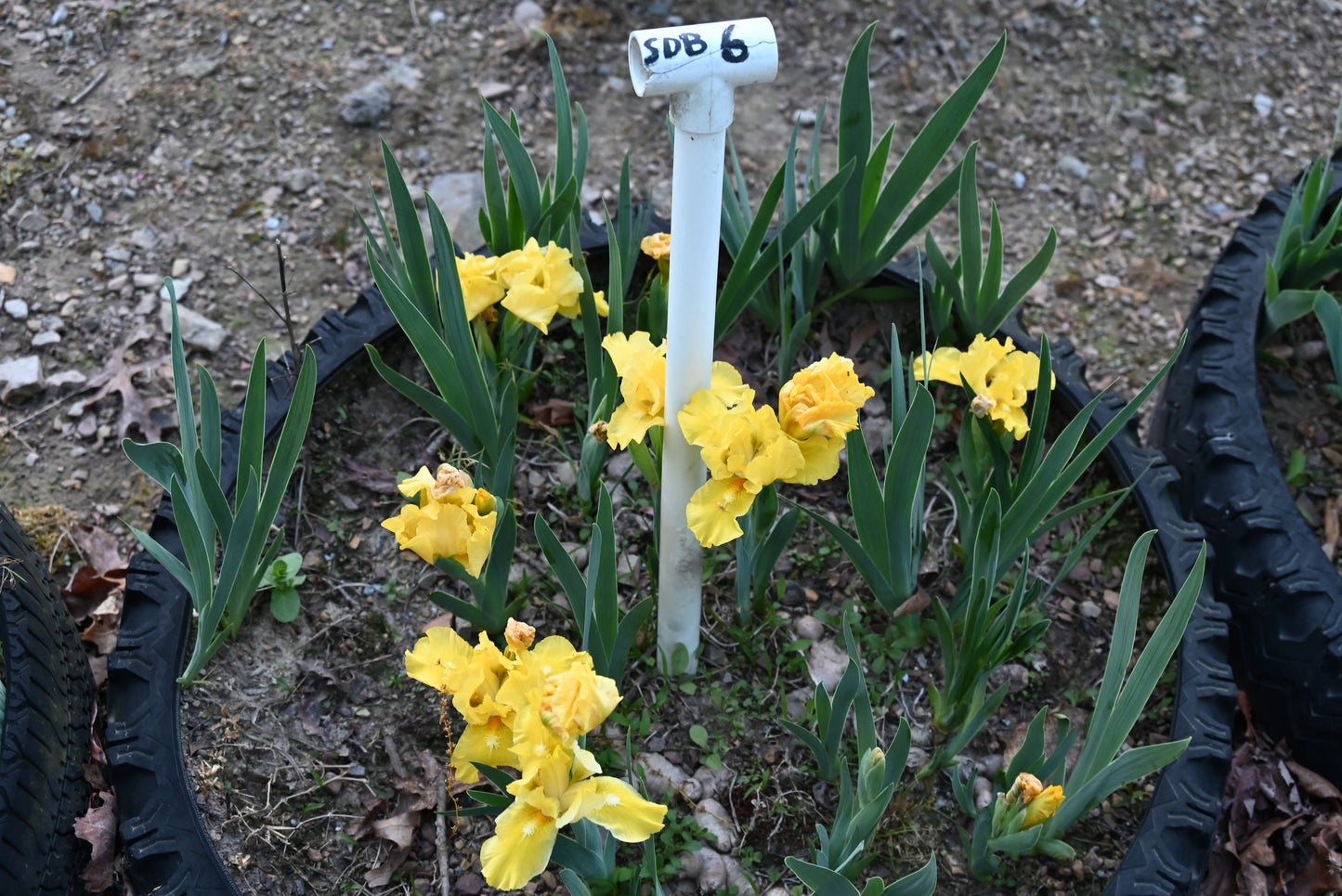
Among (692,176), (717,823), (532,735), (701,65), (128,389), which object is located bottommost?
(717,823)

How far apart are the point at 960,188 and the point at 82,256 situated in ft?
6.42

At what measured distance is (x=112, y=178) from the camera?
2.54 metres

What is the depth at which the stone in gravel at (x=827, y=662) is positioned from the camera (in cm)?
163

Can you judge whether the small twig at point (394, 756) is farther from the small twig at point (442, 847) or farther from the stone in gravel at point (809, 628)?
the stone in gravel at point (809, 628)

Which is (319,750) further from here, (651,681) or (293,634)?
(651,681)

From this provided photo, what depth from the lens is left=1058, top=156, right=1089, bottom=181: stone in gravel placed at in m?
2.89

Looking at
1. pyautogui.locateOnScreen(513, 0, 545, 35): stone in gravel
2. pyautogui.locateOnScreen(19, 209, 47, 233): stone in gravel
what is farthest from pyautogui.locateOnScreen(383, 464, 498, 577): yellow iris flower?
pyautogui.locateOnScreen(513, 0, 545, 35): stone in gravel

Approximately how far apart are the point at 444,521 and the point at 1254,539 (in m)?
1.34

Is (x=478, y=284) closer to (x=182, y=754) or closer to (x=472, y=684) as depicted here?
(x=472, y=684)

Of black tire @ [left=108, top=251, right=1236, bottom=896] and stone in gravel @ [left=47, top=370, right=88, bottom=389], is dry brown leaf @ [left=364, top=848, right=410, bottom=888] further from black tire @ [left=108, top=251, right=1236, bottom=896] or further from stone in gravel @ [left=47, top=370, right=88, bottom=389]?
stone in gravel @ [left=47, top=370, right=88, bottom=389]

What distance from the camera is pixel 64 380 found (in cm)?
221

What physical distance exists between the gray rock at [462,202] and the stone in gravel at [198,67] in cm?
69

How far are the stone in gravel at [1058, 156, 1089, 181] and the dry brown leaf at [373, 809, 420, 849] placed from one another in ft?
7.89

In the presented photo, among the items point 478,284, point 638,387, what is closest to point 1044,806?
point 638,387
